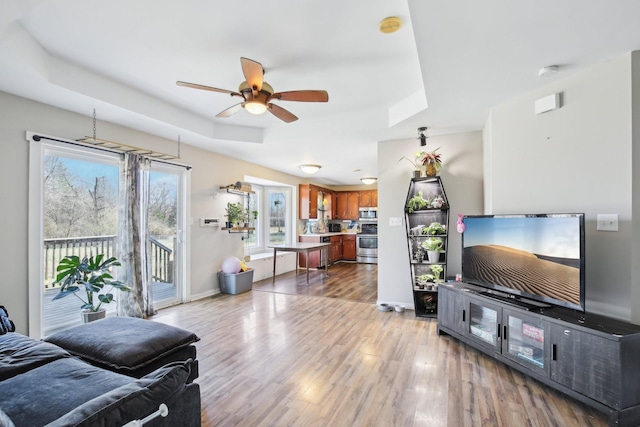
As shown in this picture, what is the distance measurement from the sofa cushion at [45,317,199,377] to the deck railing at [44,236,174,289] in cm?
137

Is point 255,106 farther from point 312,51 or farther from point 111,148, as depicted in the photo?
point 111,148

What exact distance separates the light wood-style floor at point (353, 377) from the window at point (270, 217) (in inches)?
135

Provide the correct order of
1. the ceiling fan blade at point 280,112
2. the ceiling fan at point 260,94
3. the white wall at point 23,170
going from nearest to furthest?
the ceiling fan at point 260,94, the white wall at point 23,170, the ceiling fan blade at point 280,112

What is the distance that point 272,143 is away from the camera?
4.57m

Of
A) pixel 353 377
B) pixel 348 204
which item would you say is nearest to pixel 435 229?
pixel 353 377

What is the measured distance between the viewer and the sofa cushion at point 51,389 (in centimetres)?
125

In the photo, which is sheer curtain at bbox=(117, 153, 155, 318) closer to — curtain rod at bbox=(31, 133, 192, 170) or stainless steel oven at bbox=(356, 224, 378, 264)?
curtain rod at bbox=(31, 133, 192, 170)

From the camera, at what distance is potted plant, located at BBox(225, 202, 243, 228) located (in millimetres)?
5262

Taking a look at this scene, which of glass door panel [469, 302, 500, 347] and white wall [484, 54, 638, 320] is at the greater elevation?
white wall [484, 54, 638, 320]

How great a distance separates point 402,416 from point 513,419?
2.26 ft

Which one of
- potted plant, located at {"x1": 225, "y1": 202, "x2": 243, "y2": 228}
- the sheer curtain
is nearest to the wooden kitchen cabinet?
potted plant, located at {"x1": 225, "y1": 202, "x2": 243, "y2": 228}

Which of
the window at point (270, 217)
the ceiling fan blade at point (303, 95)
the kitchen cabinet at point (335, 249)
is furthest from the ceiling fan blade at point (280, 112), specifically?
A: the kitchen cabinet at point (335, 249)

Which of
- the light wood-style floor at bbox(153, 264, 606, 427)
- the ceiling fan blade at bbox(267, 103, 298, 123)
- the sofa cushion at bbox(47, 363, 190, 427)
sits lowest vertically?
the light wood-style floor at bbox(153, 264, 606, 427)

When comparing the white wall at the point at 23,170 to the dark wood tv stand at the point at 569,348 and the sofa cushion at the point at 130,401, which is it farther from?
the dark wood tv stand at the point at 569,348
